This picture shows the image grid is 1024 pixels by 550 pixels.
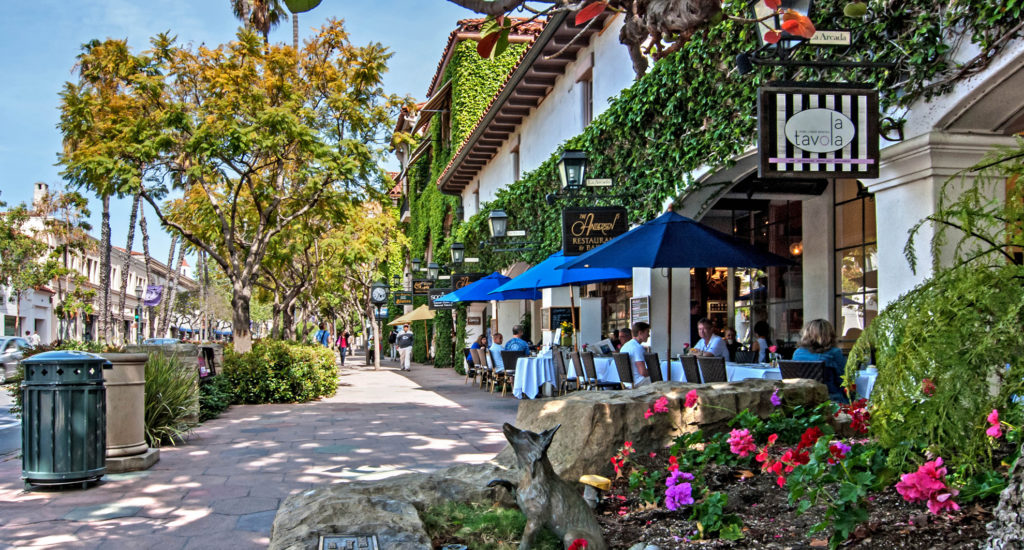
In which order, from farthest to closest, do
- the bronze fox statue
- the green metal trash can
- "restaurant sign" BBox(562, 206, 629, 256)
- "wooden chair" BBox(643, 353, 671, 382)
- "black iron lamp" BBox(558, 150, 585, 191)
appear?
"black iron lamp" BBox(558, 150, 585, 191), "restaurant sign" BBox(562, 206, 629, 256), "wooden chair" BBox(643, 353, 671, 382), the green metal trash can, the bronze fox statue

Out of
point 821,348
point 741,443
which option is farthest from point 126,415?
point 821,348

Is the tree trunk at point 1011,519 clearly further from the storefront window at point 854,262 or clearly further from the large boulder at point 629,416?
the storefront window at point 854,262

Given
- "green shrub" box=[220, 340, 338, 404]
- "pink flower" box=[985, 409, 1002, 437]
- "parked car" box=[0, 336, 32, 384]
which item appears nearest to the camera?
"pink flower" box=[985, 409, 1002, 437]

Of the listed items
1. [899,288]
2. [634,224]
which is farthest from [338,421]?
[899,288]

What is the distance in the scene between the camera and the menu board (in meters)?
12.2

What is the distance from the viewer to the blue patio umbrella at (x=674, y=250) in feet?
27.6

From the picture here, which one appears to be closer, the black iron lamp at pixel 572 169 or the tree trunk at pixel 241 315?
the black iron lamp at pixel 572 169

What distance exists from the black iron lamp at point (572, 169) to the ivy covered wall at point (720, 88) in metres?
0.93

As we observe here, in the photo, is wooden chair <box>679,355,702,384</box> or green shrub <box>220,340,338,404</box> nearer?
wooden chair <box>679,355,702,384</box>

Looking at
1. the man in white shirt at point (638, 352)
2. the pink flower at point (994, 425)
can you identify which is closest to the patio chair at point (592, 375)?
the man in white shirt at point (638, 352)

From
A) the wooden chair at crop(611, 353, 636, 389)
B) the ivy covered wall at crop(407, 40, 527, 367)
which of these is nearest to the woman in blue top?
the wooden chair at crop(611, 353, 636, 389)

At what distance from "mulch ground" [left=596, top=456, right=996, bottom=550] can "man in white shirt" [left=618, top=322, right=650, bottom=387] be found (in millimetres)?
5342

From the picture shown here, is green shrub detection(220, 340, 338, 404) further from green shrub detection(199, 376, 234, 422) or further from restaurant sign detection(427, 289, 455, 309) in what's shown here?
restaurant sign detection(427, 289, 455, 309)

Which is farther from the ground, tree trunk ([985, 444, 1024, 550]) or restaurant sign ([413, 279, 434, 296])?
restaurant sign ([413, 279, 434, 296])
